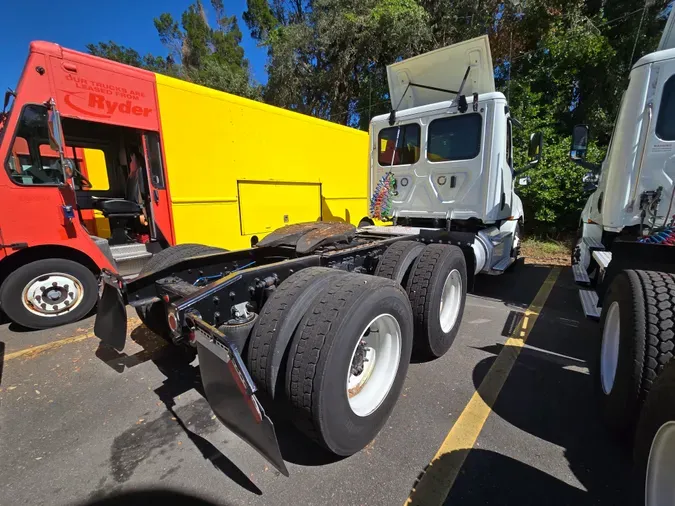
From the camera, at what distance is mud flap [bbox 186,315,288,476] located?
1568 millimetres

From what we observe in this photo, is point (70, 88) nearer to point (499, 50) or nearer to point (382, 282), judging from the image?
point (382, 282)

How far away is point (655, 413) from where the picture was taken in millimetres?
1389

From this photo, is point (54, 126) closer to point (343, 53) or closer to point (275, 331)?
point (275, 331)

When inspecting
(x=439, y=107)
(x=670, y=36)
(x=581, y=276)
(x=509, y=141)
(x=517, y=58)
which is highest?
(x=517, y=58)

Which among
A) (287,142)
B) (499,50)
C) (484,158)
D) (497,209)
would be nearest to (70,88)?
(287,142)

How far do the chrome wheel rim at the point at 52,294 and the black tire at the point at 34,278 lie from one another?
3 cm

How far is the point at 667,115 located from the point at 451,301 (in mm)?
2578

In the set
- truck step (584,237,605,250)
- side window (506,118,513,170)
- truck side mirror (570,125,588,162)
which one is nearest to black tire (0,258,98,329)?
side window (506,118,513,170)

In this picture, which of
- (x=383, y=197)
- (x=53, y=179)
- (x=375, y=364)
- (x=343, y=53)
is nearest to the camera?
(x=375, y=364)

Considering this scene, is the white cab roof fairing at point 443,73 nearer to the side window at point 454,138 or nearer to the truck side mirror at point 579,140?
the side window at point 454,138

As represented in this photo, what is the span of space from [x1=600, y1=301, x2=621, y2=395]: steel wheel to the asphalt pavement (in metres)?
0.30

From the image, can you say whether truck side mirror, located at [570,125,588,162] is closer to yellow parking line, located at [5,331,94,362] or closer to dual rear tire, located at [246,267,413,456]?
dual rear tire, located at [246,267,413,456]

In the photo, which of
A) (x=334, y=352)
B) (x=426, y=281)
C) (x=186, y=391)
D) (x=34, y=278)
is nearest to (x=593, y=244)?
(x=426, y=281)

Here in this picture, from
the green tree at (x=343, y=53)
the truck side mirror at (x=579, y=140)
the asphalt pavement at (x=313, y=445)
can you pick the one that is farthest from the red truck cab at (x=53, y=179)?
the green tree at (x=343, y=53)
